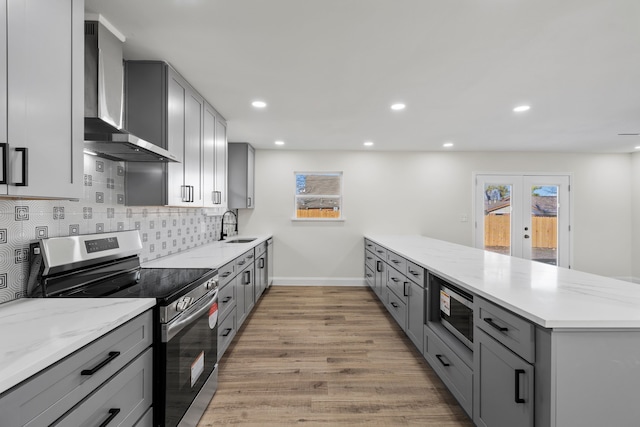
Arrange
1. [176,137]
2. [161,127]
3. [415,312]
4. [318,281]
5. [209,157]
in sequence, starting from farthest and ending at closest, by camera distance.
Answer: [318,281]
[209,157]
[415,312]
[176,137]
[161,127]

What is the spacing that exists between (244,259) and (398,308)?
168 centimetres

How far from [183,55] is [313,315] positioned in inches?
117

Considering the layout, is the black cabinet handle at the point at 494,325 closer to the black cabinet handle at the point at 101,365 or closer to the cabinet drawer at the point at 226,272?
the black cabinet handle at the point at 101,365

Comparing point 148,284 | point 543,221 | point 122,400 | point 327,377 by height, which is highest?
point 543,221

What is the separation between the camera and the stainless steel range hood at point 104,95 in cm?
162

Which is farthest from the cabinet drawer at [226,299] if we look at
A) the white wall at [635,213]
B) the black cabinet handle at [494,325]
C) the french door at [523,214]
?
the white wall at [635,213]

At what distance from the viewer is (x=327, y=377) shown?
2.34 metres

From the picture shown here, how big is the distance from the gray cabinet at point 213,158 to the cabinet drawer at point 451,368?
7.57 feet

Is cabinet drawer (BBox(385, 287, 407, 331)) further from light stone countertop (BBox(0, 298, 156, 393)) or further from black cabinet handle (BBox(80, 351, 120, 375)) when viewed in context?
black cabinet handle (BBox(80, 351, 120, 375))

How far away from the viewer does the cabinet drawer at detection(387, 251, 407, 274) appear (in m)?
2.98

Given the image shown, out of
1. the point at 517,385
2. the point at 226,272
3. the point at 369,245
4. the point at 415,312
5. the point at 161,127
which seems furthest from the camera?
the point at 369,245

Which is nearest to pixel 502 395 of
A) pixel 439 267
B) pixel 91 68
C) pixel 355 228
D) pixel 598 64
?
pixel 439 267

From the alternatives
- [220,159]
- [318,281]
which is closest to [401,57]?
[220,159]

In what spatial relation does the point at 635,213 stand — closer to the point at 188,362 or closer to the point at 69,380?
the point at 188,362
